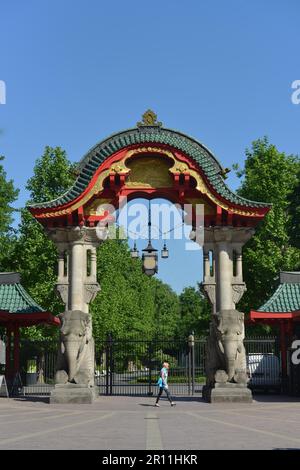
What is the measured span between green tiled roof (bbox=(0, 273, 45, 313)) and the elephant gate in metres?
5.15

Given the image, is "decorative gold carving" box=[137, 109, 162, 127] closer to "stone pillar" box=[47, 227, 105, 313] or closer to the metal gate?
"stone pillar" box=[47, 227, 105, 313]

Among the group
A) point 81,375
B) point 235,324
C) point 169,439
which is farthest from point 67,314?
point 169,439

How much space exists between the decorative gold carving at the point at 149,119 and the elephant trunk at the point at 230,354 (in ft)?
31.3

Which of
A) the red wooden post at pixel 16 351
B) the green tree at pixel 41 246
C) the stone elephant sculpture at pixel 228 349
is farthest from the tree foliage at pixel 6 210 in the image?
the stone elephant sculpture at pixel 228 349

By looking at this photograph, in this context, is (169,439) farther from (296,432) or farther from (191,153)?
(191,153)

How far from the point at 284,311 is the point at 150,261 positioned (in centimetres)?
794

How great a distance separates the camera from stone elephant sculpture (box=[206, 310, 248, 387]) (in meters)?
23.4

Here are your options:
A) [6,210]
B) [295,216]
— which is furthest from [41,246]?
[295,216]

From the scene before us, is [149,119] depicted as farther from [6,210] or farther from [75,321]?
[6,210]

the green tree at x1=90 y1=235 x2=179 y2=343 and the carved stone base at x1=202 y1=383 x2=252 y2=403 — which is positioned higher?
the green tree at x1=90 y1=235 x2=179 y2=343

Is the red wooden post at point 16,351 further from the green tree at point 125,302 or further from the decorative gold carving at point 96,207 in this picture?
the decorative gold carving at point 96,207

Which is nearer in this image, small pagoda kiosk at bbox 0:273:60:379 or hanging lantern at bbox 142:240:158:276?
hanging lantern at bbox 142:240:158:276

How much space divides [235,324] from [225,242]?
3.58m

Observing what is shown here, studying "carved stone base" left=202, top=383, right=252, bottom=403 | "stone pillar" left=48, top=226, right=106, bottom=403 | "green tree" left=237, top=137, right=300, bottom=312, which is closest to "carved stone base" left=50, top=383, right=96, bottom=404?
"stone pillar" left=48, top=226, right=106, bottom=403
